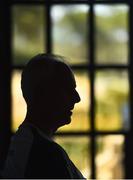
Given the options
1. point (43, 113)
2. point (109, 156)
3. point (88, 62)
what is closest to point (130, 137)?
point (109, 156)

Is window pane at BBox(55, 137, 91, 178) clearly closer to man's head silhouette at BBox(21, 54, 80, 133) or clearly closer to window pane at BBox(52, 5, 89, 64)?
window pane at BBox(52, 5, 89, 64)

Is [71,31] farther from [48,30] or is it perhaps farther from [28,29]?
[28,29]

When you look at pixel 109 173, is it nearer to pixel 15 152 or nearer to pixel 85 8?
pixel 85 8

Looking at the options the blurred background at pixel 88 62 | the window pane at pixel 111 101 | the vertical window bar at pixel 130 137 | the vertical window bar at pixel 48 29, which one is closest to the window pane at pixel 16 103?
the blurred background at pixel 88 62

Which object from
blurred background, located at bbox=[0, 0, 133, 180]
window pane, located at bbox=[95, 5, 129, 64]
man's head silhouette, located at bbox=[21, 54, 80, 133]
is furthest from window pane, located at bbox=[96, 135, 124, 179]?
man's head silhouette, located at bbox=[21, 54, 80, 133]

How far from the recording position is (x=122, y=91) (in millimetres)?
3539

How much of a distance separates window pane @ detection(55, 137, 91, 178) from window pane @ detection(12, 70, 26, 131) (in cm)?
25

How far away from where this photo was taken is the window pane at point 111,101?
3.52m

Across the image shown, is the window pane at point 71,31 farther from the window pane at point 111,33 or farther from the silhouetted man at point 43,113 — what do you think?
the silhouetted man at point 43,113

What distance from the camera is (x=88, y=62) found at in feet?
11.7

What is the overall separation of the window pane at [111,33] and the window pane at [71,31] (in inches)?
3.1

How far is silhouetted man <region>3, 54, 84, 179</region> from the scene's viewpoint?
45.8 inches

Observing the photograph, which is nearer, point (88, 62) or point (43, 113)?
point (43, 113)

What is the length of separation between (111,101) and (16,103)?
1.83 feet
